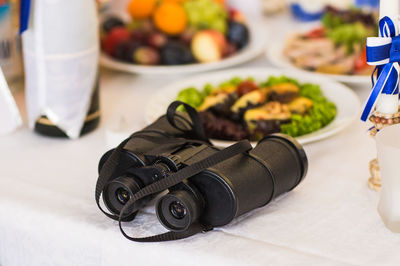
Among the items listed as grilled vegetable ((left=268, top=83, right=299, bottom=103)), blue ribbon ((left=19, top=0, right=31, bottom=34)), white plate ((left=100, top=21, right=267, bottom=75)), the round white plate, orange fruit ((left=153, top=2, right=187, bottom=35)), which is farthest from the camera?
orange fruit ((left=153, top=2, right=187, bottom=35))

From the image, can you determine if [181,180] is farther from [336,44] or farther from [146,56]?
[336,44]

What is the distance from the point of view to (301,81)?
1.20 meters

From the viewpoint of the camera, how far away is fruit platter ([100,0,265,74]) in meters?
1.37

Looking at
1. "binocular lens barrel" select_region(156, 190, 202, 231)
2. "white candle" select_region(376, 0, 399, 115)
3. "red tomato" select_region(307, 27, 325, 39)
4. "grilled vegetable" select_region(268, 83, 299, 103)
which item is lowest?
"red tomato" select_region(307, 27, 325, 39)

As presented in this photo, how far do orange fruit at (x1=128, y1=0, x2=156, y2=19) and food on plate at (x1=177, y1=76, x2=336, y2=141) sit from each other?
1.30 feet

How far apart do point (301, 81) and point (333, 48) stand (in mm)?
246

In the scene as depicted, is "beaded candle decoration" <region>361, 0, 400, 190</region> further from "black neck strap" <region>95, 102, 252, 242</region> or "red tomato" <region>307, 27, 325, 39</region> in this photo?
"red tomato" <region>307, 27, 325, 39</region>

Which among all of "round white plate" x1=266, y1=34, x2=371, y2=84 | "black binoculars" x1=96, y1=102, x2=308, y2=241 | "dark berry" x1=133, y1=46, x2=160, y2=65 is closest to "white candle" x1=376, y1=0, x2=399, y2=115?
"black binoculars" x1=96, y1=102, x2=308, y2=241

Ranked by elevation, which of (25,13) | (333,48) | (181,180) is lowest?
(333,48)

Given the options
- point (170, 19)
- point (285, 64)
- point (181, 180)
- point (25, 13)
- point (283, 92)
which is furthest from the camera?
point (170, 19)

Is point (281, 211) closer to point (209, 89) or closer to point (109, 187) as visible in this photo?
point (109, 187)

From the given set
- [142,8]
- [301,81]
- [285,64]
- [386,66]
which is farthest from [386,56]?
[142,8]

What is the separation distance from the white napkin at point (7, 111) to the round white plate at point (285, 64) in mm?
559

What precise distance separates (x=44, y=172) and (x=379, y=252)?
49 centimetres
